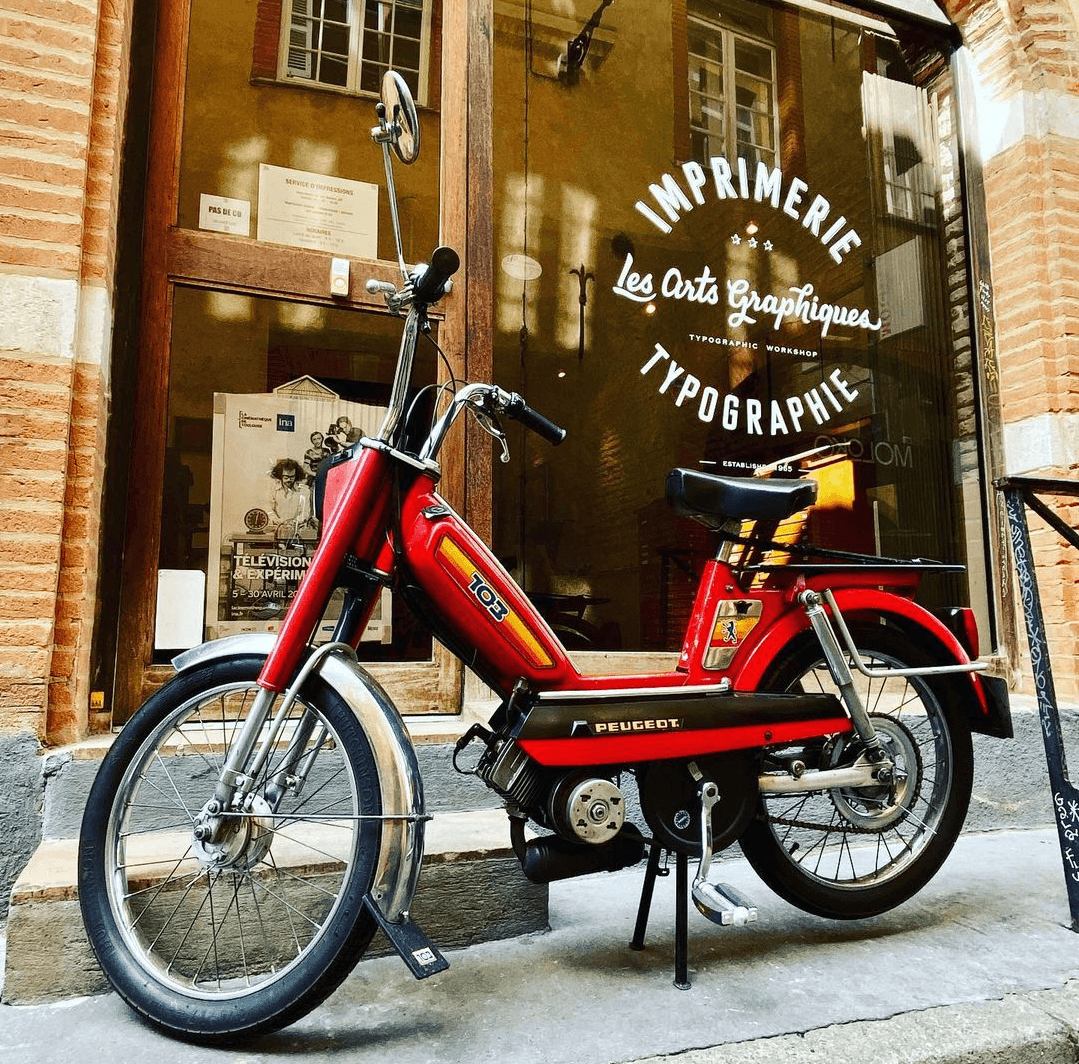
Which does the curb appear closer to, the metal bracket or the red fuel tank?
the metal bracket

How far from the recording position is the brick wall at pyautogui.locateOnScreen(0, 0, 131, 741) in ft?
8.14

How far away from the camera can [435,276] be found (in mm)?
2033

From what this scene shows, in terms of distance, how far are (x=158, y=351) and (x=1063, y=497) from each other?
3.94 metres

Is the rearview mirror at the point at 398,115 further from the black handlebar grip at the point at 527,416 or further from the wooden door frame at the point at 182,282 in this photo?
the wooden door frame at the point at 182,282

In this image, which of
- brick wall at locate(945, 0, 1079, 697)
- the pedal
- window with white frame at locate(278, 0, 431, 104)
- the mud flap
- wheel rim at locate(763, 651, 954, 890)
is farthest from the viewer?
brick wall at locate(945, 0, 1079, 697)

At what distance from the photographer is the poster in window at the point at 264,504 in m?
3.03

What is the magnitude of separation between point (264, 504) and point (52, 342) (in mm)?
865

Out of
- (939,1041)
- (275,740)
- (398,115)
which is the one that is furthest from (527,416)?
(939,1041)

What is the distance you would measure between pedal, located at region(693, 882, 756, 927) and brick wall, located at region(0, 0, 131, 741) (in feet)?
6.37

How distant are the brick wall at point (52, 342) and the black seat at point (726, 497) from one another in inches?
72.5

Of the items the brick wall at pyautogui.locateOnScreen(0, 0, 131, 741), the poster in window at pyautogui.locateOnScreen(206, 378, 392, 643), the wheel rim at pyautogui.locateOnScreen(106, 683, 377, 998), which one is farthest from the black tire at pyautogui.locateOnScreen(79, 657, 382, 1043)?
the poster in window at pyautogui.locateOnScreen(206, 378, 392, 643)

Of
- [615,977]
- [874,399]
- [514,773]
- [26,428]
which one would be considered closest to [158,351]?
[26,428]

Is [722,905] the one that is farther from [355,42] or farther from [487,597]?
[355,42]

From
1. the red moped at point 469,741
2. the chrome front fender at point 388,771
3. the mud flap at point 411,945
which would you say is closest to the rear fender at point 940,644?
the red moped at point 469,741
